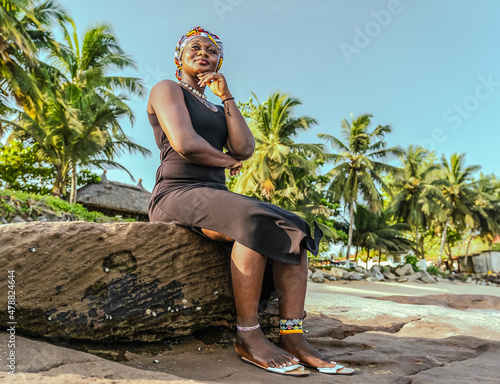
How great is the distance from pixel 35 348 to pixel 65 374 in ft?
0.93

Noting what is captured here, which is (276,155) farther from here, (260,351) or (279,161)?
(260,351)

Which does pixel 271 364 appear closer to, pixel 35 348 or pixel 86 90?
pixel 35 348

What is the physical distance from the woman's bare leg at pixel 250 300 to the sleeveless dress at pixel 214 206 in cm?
6

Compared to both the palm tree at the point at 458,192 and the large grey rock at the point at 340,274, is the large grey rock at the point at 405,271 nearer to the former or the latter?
the large grey rock at the point at 340,274

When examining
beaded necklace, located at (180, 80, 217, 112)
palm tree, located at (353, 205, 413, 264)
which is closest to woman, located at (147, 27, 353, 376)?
beaded necklace, located at (180, 80, 217, 112)

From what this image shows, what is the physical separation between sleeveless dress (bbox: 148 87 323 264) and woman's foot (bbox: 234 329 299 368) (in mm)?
377

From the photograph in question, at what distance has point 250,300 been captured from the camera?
1758 millimetres

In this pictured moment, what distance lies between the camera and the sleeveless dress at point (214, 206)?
1717mm

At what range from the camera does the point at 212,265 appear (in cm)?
211

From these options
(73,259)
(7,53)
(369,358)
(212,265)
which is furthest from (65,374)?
(7,53)

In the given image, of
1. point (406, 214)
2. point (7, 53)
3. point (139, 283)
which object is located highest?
point (7, 53)

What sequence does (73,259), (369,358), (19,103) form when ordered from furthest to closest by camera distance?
(19,103), (369,358), (73,259)

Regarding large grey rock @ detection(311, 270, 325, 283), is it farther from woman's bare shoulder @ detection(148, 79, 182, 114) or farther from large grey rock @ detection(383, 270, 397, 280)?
woman's bare shoulder @ detection(148, 79, 182, 114)

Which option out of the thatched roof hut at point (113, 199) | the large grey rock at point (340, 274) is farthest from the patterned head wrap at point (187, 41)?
the thatched roof hut at point (113, 199)
